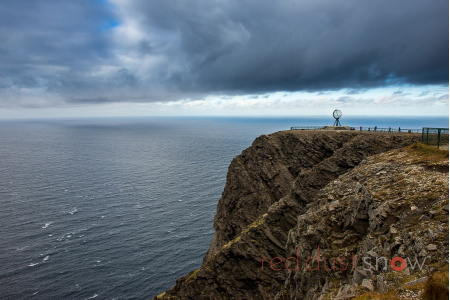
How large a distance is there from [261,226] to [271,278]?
279 inches

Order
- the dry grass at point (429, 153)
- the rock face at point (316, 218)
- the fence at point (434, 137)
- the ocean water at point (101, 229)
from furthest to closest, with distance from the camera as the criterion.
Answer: the ocean water at point (101, 229), the fence at point (434, 137), the dry grass at point (429, 153), the rock face at point (316, 218)

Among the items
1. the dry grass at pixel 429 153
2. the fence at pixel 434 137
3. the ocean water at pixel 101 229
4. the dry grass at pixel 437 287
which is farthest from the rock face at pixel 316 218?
the ocean water at pixel 101 229

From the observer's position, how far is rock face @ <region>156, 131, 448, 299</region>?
19594 millimetres

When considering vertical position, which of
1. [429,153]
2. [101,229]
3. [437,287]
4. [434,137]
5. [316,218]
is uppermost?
[434,137]

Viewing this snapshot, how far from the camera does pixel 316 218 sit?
90.9ft

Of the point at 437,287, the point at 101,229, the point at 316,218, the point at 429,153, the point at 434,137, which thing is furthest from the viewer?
the point at 101,229

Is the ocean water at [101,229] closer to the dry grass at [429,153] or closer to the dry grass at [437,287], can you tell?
the dry grass at [429,153]

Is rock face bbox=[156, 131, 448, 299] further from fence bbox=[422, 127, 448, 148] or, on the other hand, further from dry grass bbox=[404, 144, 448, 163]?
fence bbox=[422, 127, 448, 148]

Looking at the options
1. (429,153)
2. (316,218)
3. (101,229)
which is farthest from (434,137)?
(101,229)

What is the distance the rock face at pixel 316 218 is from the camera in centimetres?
1959

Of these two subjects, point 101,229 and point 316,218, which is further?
point 101,229

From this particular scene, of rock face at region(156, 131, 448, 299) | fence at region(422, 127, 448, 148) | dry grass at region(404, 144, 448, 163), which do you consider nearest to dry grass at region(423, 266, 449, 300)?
rock face at region(156, 131, 448, 299)

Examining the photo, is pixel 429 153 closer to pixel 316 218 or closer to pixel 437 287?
pixel 316 218

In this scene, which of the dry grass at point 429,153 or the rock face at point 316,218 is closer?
the rock face at point 316,218
